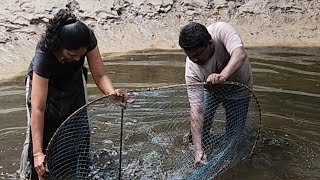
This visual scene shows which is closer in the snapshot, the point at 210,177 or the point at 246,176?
the point at 210,177

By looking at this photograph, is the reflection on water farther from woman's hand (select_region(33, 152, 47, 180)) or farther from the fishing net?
woman's hand (select_region(33, 152, 47, 180))

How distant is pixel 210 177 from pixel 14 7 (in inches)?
215

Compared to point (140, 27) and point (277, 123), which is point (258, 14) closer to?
point (140, 27)

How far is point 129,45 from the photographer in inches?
351

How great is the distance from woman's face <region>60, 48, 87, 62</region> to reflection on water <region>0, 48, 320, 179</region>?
1586 mm

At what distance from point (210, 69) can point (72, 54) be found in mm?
1278

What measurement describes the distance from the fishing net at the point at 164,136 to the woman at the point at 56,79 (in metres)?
0.12

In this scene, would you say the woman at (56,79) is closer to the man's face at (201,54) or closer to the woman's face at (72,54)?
the woman's face at (72,54)

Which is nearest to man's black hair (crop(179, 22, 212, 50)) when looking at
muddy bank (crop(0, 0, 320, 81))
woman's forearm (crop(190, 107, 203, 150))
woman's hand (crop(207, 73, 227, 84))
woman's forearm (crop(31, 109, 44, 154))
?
woman's hand (crop(207, 73, 227, 84))

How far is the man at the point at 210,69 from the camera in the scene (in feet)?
13.6

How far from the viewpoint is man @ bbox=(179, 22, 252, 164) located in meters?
4.16

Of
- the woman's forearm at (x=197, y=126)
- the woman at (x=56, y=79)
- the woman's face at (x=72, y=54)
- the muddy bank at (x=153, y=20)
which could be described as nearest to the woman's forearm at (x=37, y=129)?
the woman at (x=56, y=79)

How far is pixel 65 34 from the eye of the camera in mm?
3504

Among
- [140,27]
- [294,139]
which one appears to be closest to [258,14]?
[140,27]
